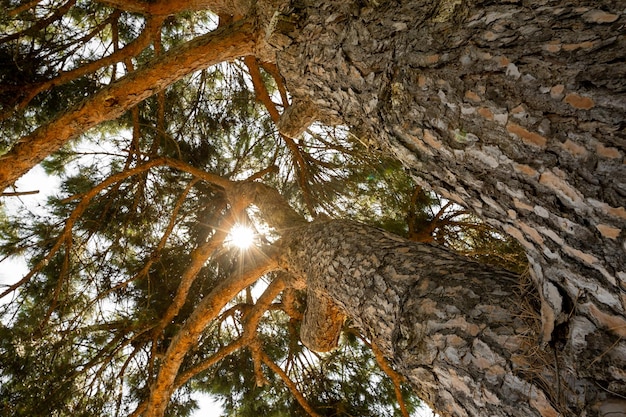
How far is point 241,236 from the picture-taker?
10.6ft

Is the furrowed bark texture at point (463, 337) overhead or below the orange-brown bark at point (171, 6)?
below

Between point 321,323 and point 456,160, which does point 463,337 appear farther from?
point 321,323

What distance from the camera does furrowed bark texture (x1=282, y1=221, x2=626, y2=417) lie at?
684 mm

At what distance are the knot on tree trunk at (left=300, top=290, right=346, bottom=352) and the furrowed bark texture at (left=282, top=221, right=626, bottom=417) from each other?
51cm

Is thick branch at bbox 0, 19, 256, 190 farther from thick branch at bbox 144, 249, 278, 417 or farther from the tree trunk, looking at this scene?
thick branch at bbox 144, 249, 278, 417

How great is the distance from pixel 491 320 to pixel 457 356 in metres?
0.11

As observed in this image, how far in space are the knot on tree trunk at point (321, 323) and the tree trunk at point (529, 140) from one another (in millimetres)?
916

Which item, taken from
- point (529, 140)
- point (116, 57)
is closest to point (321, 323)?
point (529, 140)

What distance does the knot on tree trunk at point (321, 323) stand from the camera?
1926 millimetres

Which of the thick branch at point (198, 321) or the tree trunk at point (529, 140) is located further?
the thick branch at point (198, 321)

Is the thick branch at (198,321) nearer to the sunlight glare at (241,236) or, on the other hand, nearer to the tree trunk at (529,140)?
the sunlight glare at (241,236)

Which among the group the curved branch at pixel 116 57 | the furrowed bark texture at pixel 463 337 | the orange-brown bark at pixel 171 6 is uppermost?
the curved branch at pixel 116 57

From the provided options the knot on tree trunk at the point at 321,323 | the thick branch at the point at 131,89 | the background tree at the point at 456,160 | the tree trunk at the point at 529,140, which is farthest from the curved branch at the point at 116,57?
the tree trunk at the point at 529,140

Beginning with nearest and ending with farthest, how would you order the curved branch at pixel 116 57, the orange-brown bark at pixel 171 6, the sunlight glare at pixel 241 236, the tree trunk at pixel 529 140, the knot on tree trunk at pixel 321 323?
the tree trunk at pixel 529 140 < the knot on tree trunk at pixel 321 323 < the orange-brown bark at pixel 171 6 < the curved branch at pixel 116 57 < the sunlight glare at pixel 241 236
